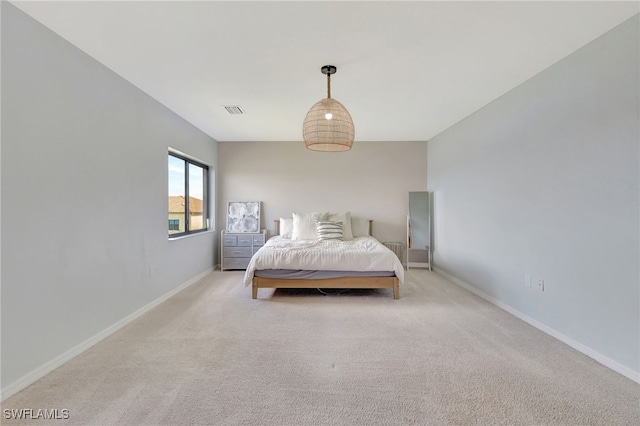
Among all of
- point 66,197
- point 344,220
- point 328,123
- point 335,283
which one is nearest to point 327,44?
point 328,123

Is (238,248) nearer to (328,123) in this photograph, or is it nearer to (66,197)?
(66,197)

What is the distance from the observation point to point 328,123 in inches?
95.2

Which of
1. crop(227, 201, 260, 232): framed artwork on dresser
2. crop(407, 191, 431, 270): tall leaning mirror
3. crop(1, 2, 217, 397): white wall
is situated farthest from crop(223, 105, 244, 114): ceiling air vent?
crop(407, 191, 431, 270): tall leaning mirror

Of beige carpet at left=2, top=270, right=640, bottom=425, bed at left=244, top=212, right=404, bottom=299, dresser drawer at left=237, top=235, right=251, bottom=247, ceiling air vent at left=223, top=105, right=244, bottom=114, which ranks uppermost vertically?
ceiling air vent at left=223, top=105, right=244, bottom=114

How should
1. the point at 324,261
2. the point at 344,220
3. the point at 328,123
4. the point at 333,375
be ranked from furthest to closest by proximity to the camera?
1. the point at 344,220
2. the point at 324,261
3. the point at 328,123
4. the point at 333,375

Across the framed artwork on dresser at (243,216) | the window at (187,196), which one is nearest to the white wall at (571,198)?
the framed artwork on dresser at (243,216)

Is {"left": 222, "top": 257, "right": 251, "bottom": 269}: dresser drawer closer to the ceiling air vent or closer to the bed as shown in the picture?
the bed

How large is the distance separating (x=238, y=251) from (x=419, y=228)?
3.22m

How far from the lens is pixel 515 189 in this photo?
288cm

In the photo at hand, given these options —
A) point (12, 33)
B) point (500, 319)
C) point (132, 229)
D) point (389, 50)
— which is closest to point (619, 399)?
point (500, 319)

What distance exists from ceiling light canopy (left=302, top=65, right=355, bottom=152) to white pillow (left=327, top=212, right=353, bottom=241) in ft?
8.10

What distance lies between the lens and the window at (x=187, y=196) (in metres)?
3.89

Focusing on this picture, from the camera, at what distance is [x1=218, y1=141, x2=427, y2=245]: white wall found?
17.2 ft

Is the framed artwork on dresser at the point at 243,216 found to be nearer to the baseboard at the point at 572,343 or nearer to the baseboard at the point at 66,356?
the baseboard at the point at 66,356
